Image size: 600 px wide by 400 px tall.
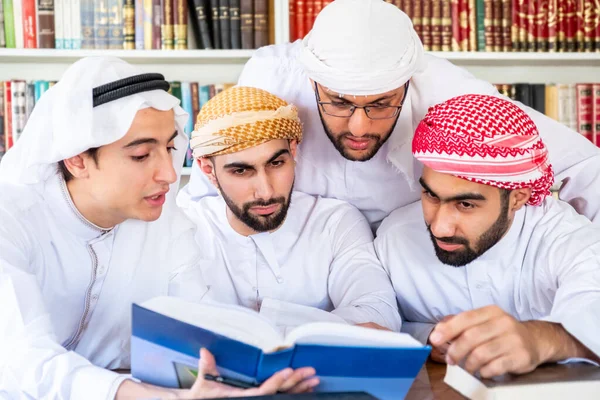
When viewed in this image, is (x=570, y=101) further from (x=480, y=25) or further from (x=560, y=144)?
(x=560, y=144)

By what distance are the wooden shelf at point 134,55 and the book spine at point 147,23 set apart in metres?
0.05

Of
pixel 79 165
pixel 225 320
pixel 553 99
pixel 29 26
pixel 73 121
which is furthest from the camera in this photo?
pixel 553 99

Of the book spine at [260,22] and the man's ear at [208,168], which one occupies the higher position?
the book spine at [260,22]

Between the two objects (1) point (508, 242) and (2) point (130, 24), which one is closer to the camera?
(1) point (508, 242)

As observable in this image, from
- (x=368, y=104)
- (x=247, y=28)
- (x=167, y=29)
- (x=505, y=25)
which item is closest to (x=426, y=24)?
(x=505, y=25)

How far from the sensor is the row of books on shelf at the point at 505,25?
330cm

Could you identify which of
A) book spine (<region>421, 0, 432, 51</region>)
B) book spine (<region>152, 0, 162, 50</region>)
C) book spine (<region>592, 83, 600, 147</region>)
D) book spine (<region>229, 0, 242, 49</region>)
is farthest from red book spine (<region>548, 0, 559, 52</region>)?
book spine (<region>152, 0, 162, 50</region>)

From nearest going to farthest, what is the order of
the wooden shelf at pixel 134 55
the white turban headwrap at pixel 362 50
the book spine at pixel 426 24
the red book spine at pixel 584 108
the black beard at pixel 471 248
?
1. the black beard at pixel 471 248
2. the white turban headwrap at pixel 362 50
3. the wooden shelf at pixel 134 55
4. the book spine at pixel 426 24
5. the red book spine at pixel 584 108

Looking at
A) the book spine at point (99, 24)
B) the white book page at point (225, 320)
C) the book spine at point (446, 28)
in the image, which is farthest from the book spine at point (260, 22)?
the white book page at point (225, 320)

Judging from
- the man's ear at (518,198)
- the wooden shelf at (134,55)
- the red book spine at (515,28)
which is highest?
the red book spine at (515,28)

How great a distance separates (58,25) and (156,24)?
41cm

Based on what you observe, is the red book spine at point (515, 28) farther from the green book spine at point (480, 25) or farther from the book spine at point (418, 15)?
the book spine at point (418, 15)

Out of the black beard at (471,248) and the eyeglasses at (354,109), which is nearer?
the black beard at (471,248)

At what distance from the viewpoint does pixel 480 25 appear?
3328 millimetres
